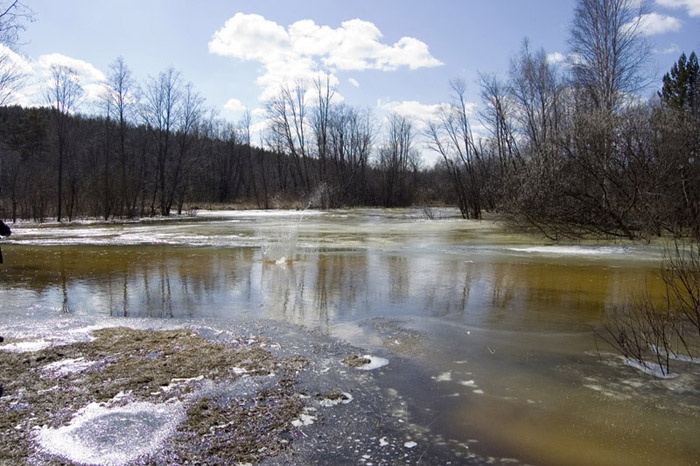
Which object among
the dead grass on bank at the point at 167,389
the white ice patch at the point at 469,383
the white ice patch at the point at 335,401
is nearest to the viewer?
the dead grass on bank at the point at 167,389

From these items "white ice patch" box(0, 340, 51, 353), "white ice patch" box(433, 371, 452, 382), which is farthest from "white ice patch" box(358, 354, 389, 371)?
"white ice patch" box(0, 340, 51, 353)

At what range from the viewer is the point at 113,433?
3.75 metres

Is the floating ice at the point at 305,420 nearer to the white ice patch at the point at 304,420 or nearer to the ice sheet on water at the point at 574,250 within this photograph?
the white ice patch at the point at 304,420

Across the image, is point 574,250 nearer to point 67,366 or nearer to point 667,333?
point 667,333

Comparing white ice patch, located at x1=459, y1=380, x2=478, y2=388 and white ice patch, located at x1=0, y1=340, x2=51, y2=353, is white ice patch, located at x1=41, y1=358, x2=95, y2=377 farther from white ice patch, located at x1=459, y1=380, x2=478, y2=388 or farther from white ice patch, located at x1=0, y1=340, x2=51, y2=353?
white ice patch, located at x1=459, y1=380, x2=478, y2=388

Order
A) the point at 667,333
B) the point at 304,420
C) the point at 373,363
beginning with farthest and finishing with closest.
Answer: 1. the point at 667,333
2. the point at 373,363
3. the point at 304,420

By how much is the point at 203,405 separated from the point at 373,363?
2.00 metres

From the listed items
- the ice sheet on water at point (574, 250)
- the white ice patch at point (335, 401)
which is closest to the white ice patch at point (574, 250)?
the ice sheet on water at point (574, 250)

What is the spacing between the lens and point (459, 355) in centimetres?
581

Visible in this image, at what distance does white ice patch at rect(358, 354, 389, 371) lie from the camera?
5.34 meters

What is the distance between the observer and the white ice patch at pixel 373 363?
5.34 m

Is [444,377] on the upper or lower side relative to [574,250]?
lower

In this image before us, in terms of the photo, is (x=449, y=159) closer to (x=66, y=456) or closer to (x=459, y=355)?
(x=459, y=355)

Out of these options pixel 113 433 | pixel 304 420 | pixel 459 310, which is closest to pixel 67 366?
pixel 113 433
